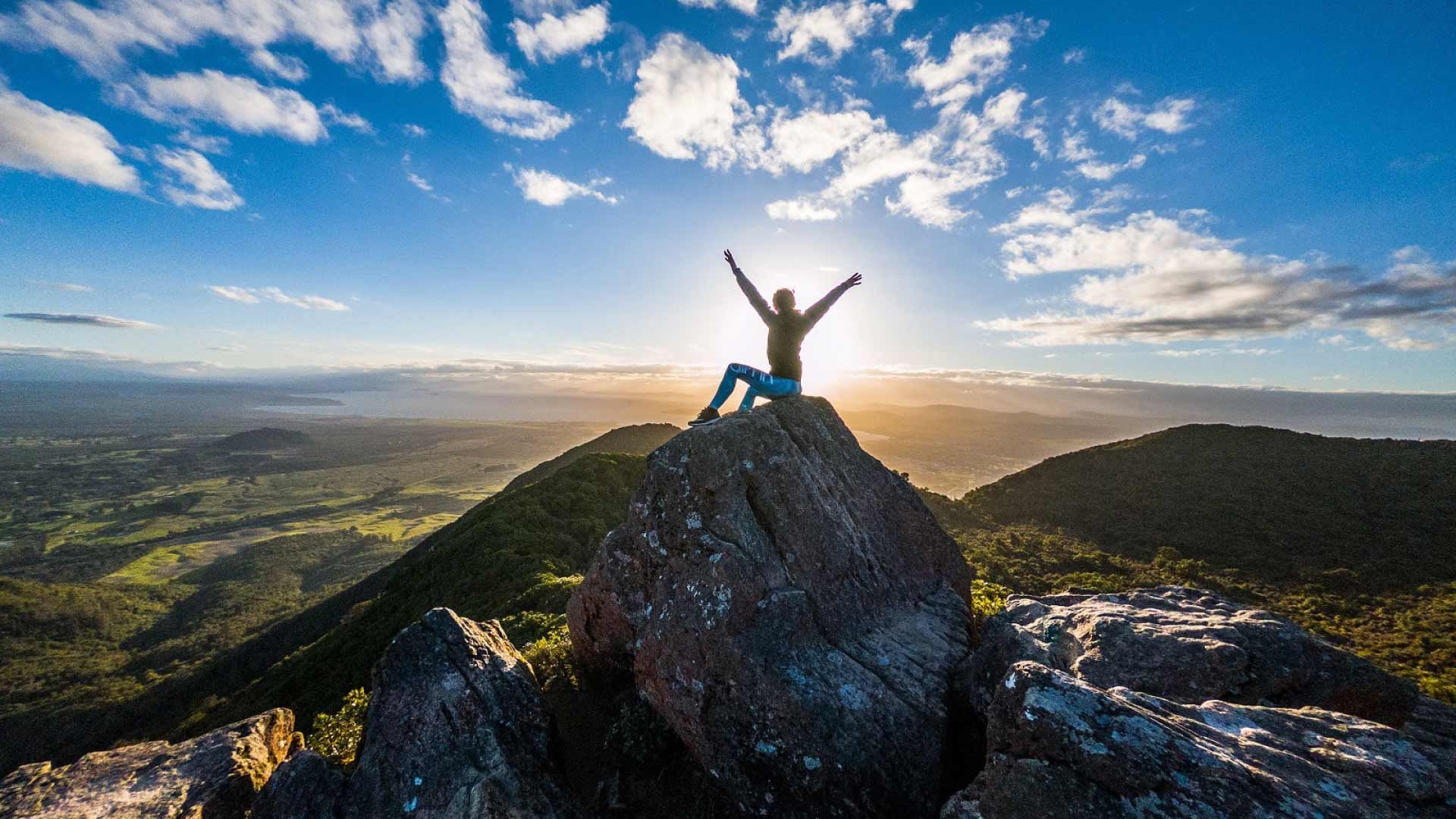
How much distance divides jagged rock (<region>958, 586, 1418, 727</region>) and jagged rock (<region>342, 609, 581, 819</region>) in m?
8.97

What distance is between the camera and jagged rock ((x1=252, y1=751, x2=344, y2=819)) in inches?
346

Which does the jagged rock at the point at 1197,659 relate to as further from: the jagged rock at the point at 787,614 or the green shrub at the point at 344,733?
the green shrub at the point at 344,733

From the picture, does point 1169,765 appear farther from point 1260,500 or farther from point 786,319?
point 1260,500

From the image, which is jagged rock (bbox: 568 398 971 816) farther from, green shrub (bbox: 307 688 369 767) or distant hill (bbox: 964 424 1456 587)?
distant hill (bbox: 964 424 1456 587)

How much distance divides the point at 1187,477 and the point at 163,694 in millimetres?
109645

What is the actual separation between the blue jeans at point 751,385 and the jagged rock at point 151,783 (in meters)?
12.5

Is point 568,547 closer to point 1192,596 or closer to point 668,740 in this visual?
point 668,740

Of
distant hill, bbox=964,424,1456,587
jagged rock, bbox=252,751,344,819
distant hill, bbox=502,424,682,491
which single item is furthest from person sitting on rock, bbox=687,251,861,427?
distant hill, bbox=502,424,682,491

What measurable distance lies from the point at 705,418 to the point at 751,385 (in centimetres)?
154

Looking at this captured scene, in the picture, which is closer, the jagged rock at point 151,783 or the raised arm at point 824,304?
the jagged rock at point 151,783

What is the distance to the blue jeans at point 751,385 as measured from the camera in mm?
13055

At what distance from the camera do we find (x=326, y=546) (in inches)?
5974

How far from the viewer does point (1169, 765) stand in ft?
18.5

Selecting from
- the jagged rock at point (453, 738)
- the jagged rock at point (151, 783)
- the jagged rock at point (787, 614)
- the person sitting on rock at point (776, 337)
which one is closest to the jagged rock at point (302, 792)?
the jagged rock at point (453, 738)
